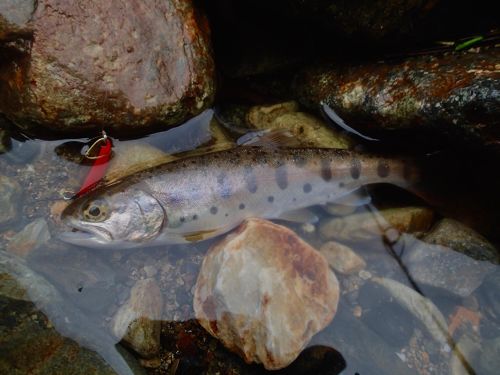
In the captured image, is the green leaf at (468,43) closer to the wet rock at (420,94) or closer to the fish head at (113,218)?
the wet rock at (420,94)

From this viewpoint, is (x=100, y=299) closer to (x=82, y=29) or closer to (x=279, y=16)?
(x=82, y=29)

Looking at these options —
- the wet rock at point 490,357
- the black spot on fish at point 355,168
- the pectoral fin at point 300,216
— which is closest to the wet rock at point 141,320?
the pectoral fin at point 300,216

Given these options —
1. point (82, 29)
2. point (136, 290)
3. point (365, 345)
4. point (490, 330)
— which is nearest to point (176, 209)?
point (136, 290)

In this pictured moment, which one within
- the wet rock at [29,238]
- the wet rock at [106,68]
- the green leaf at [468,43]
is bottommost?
the wet rock at [29,238]

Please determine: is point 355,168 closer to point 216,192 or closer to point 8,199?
point 216,192

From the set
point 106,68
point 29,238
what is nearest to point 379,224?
point 106,68

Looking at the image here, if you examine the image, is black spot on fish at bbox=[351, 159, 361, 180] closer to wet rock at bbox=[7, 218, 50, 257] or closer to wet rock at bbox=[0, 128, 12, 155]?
wet rock at bbox=[7, 218, 50, 257]

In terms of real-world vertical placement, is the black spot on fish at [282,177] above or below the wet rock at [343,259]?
above
